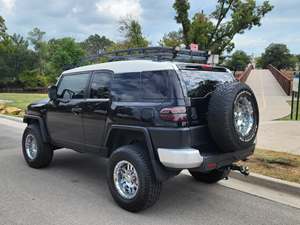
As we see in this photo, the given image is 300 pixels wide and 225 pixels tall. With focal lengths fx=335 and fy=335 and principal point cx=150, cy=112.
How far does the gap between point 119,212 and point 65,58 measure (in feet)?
239

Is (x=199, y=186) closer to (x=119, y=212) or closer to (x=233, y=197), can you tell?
(x=233, y=197)

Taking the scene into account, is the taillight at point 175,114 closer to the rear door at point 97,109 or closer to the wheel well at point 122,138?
the wheel well at point 122,138

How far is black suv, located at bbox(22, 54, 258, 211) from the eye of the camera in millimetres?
3994

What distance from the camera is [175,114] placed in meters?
3.95

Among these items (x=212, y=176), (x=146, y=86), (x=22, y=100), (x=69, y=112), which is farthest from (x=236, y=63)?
(x=146, y=86)

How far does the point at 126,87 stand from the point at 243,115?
162 centimetres

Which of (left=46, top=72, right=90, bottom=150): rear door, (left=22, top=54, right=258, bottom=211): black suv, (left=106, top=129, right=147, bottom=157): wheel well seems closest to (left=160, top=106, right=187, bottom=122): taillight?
(left=22, top=54, right=258, bottom=211): black suv

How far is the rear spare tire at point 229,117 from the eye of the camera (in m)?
4.00

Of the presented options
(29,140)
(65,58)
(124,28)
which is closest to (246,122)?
(29,140)

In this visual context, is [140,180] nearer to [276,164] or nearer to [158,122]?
[158,122]

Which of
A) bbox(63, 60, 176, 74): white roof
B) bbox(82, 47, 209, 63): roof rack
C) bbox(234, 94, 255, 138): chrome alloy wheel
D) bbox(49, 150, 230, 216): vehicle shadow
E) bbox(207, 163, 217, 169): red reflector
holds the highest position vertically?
bbox(82, 47, 209, 63): roof rack

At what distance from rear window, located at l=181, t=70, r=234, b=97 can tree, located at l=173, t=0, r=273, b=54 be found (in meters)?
22.5

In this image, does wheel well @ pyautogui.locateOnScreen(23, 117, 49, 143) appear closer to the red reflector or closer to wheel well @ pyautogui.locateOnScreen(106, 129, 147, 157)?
wheel well @ pyautogui.locateOnScreen(106, 129, 147, 157)

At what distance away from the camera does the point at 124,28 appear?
113ft
